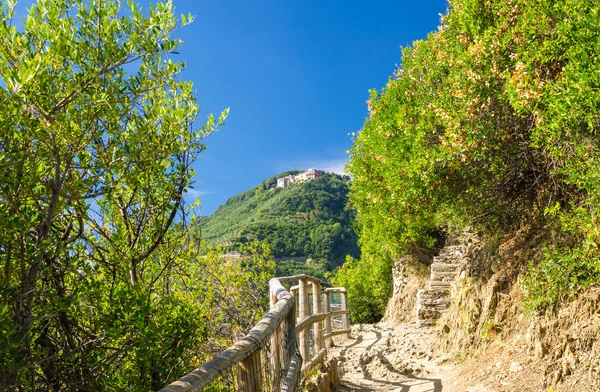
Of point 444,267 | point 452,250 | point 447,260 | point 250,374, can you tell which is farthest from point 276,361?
point 452,250

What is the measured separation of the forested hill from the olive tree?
5096cm

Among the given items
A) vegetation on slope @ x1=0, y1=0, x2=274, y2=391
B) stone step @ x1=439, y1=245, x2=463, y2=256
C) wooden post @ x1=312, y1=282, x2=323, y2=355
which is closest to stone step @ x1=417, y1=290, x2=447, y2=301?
stone step @ x1=439, y1=245, x2=463, y2=256

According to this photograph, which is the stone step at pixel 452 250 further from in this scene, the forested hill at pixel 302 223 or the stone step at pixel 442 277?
the forested hill at pixel 302 223

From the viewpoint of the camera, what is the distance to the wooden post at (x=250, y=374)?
2.42 metres

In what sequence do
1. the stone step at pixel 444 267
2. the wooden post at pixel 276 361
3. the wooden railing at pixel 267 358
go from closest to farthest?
the wooden railing at pixel 267 358, the wooden post at pixel 276 361, the stone step at pixel 444 267

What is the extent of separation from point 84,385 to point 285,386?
1.55 m

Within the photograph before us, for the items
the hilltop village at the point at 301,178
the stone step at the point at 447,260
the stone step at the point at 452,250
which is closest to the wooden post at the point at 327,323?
the stone step at the point at 447,260

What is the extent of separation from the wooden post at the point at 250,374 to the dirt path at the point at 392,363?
447 cm

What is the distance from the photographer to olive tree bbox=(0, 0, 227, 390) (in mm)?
2291

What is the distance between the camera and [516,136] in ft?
19.6

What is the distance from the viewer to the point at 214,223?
87.9 m

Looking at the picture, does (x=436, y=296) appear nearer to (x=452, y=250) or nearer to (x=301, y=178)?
(x=452, y=250)

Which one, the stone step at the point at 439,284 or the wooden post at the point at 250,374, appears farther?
the stone step at the point at 439,284

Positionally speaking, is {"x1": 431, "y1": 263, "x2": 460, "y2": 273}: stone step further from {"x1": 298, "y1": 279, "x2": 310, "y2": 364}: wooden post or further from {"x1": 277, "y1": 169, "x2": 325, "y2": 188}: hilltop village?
{"x1": 277, "y1": 169, "x2": 325, "y2": 188}: hilltop village
